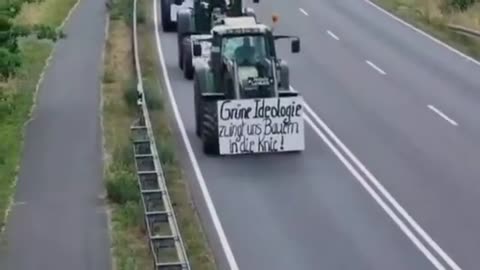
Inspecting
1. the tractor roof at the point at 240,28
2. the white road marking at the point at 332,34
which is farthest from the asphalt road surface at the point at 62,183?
the white road marking at the point at 332,34

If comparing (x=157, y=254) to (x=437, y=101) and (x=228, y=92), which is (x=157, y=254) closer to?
(x=228, y=92)

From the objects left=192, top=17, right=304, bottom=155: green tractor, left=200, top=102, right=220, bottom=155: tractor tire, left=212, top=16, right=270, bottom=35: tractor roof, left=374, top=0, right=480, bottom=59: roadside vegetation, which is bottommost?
left=374, top=0, right=480, bottom=59: roadside vegetation

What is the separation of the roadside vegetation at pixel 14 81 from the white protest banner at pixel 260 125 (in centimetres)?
425

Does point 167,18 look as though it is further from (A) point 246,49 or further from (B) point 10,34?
(A) point 246,49

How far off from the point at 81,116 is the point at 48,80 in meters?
6.00

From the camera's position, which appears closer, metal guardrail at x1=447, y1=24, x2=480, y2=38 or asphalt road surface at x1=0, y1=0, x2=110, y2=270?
asphalt road surface at x1=0, y1=0, x2=110, y2=270

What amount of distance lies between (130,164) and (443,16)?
2735 centimetres

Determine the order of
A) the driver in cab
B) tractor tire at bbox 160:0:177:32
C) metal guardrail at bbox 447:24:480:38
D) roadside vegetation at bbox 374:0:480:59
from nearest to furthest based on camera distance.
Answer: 1. the driver in cab
2. metal guardrail at bbox 447:24:480:38
3. roadside vegetation at bbox 374:0:480:59
4. tractor tire at bbox 160:0:177:32

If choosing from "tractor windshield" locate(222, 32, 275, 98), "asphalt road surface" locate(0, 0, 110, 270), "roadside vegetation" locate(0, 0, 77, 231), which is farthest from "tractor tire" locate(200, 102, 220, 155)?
"roadside vegetation" locate(0, 0, 77, 231)

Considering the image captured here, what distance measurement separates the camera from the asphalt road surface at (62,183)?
20422 mm

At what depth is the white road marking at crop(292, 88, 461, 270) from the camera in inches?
792

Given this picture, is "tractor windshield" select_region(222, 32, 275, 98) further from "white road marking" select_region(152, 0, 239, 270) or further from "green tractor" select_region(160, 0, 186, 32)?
"green tractor" select_region(160, 0, 186, 32)

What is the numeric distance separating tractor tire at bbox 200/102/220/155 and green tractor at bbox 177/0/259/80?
860 centimetres

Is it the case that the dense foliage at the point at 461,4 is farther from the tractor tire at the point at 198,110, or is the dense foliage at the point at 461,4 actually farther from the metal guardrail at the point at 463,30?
the tractor tire at the point at 198,110
